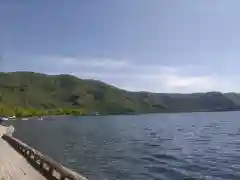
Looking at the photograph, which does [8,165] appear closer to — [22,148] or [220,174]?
[22,148]

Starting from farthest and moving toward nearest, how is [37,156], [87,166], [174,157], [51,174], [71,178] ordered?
Answer: [174,157]
[87,166]
[37,156]
[51,174]
[71,178]

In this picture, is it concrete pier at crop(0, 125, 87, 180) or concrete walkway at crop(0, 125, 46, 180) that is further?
concrete walkway at crop(0, 125, 46, 180)

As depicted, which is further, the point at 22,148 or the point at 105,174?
the point at 22,148

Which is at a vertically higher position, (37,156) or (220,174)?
(37,156)

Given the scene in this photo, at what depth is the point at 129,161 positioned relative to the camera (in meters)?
35.0

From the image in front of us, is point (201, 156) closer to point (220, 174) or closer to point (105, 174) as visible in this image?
point (220, 174)

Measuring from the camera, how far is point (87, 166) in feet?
103

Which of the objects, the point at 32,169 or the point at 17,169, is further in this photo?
the point at 17,169

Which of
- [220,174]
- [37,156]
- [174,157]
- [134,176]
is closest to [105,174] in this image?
[134,176]

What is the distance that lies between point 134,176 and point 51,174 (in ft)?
31.8

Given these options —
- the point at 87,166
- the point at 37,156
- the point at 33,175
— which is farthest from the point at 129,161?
the point at 33,175

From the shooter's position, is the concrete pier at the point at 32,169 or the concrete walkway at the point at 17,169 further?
the concrete walkway at the point at 17,169

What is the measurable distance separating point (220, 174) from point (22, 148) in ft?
52.3

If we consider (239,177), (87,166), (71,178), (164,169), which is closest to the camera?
(71,178)
